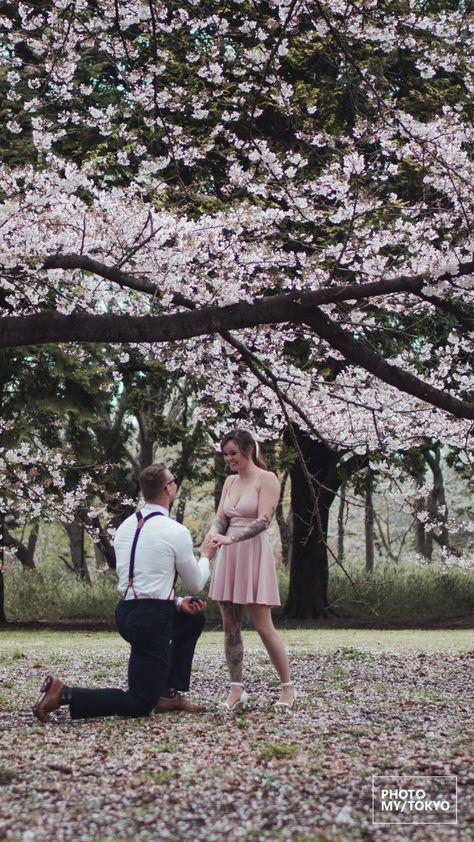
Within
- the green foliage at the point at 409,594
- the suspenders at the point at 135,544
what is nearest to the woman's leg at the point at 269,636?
the suspenders at the point at 135,544

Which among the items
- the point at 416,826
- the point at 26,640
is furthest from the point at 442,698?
the point at 26,640

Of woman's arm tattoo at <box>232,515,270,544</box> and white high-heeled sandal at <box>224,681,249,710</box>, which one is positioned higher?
woman's arm tattoo at <box>232,515,270,544</box>

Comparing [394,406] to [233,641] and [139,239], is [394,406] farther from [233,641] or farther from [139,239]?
[233,641]

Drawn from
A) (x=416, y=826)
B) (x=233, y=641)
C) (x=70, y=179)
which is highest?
(x=70, y=179)

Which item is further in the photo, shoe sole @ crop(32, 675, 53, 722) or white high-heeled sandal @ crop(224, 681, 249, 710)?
white high-heeled sandal @ crop(224, 681, 249, 710)

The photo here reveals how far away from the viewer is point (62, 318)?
5.69 m

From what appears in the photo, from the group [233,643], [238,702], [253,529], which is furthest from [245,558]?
[238,702]

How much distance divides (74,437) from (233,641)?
11037mm

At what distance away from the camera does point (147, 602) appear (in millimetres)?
5422

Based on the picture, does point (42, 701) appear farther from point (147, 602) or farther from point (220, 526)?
point (220, 526)

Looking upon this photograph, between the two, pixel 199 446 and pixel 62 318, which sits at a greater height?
pixel 199 446

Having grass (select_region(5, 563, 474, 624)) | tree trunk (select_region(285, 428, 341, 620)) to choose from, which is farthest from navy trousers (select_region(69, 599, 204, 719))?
grass (select_region(5, 563, 474, 624))

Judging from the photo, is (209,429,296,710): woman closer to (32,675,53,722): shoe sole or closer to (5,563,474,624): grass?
(32,675,53,722): shoe sole

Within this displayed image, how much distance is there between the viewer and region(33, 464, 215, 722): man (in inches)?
211
